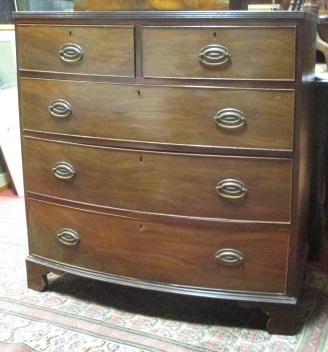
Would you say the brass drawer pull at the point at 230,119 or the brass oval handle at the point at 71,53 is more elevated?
the brass oval handle at the point at 71,53

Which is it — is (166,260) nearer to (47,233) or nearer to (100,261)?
(100,261)

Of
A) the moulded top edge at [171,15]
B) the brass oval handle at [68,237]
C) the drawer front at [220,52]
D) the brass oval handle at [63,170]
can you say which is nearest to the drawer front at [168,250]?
the brass oval handle at [68,237]

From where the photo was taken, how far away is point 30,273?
1.83 metres

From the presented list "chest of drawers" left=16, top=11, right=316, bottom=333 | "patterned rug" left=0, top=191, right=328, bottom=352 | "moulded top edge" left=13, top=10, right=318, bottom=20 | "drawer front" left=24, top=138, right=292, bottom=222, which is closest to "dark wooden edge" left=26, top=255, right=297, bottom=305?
"chest of drawers" left=16, top=11, right=316, bottom=333

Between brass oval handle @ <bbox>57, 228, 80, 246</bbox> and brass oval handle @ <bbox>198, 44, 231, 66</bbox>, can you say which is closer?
brass oval handle @ <bbox>198, 44, 231, 66</bbox>

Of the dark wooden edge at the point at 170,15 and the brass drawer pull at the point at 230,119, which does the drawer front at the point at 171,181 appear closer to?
the brass drawer pull at the point at 230,119

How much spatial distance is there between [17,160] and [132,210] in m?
1.47

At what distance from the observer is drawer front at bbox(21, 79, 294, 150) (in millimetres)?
1392

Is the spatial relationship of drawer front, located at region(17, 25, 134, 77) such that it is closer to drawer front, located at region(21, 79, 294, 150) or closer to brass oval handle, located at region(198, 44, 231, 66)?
drawer front, located at region(21, 79, 294, 150)

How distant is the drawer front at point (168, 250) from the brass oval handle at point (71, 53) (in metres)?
0.47

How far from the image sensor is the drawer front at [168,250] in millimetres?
1501

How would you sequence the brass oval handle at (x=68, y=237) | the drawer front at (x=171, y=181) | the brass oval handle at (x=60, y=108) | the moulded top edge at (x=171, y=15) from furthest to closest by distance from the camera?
the brass oval handle at (x=68, y=237)
the brass oval handle at (x=60, y=108)
the drawer front at (x=171, y=181)
the moulded top edge at (x=171, y=15)

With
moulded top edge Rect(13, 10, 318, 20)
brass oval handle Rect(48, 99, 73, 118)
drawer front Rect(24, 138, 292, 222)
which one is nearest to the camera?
moulded top edge Rect(13, 10, 318, 20)

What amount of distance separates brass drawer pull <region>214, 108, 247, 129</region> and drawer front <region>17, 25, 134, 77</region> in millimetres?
273
